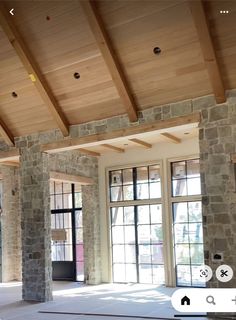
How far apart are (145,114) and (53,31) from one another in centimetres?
228

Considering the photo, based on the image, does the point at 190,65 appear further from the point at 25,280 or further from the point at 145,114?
the point at 25,280

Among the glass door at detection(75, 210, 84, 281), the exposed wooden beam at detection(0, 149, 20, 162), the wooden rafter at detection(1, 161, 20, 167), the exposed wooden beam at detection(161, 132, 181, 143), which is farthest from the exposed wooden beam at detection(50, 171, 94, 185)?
the exposed wooden beam at detection(161, 132, 181, 143)

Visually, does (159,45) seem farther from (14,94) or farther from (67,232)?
(67,232)

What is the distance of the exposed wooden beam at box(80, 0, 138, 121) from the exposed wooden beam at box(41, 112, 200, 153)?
0.90 ft

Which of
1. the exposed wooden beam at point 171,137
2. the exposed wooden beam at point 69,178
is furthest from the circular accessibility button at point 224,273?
the exposed wooden beam at point 69,178

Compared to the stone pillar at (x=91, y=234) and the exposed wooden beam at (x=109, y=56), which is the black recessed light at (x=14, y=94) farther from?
the stone pillar at (x=91, y=234)

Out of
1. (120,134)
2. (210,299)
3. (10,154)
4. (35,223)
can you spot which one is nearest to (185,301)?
(210,299)

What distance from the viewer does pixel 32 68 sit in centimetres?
808

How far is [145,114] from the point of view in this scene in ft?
27.1

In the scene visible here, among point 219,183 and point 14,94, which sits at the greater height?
point 14,94

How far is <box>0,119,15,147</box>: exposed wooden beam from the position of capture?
9.93 metres

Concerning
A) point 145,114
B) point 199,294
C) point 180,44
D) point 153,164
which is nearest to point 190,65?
point 180,44

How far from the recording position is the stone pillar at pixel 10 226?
1316 cm

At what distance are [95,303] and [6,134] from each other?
14.2 ft
